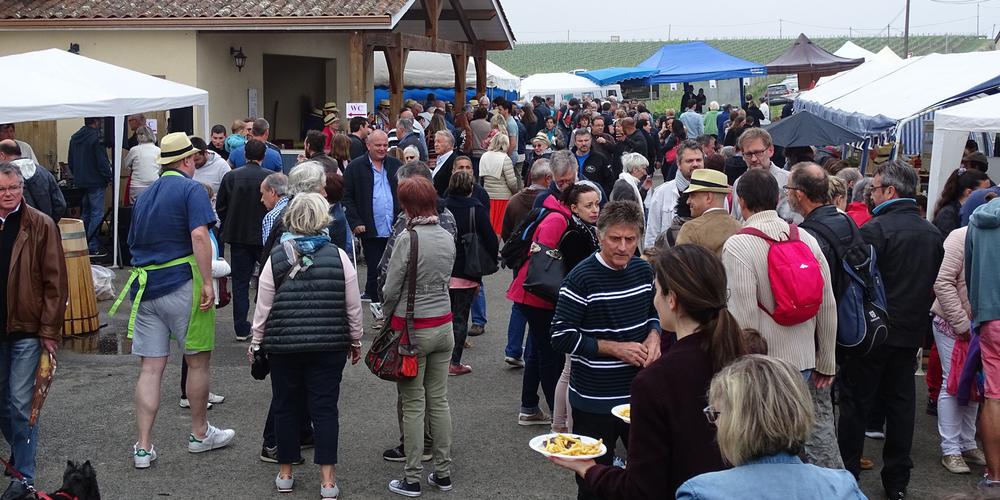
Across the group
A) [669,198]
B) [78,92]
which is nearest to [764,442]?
[669,198]

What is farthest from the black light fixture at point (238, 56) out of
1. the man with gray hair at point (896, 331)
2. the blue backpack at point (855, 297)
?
the blue backpack at point (855, 297)

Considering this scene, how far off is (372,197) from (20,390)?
4.54 metres

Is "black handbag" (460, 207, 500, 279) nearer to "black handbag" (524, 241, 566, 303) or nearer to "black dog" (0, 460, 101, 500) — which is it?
"black handbag" (524, 241, 566, 303)

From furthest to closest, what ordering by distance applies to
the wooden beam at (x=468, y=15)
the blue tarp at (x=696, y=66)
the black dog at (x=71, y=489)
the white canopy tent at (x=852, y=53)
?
the white canopy tent at (x=852, y=53)
the blue tarp at (x=696, y=66)
the wooden beam at (x=468, y=15)
the black dog at (x=71, y=489)

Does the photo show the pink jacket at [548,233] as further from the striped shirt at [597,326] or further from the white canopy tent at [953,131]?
the white canopy tent at [953,131]

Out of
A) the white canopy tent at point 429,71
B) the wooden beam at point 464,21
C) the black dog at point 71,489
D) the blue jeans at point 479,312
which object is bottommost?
the blue jeans at point 479,312

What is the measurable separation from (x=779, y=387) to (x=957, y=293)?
422cm

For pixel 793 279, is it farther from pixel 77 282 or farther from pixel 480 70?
pixel 480 70

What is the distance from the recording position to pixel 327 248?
529 cm

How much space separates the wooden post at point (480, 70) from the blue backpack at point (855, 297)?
20326 millimetres

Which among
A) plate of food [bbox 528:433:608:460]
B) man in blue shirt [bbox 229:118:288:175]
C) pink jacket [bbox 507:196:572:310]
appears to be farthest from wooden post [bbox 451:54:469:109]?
plate of food [bbox 528:433:608:460]

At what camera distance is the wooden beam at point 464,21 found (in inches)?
891

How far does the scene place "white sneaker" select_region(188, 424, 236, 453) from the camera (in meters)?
6.21

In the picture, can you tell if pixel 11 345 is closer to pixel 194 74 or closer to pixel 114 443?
pixel 114 443
